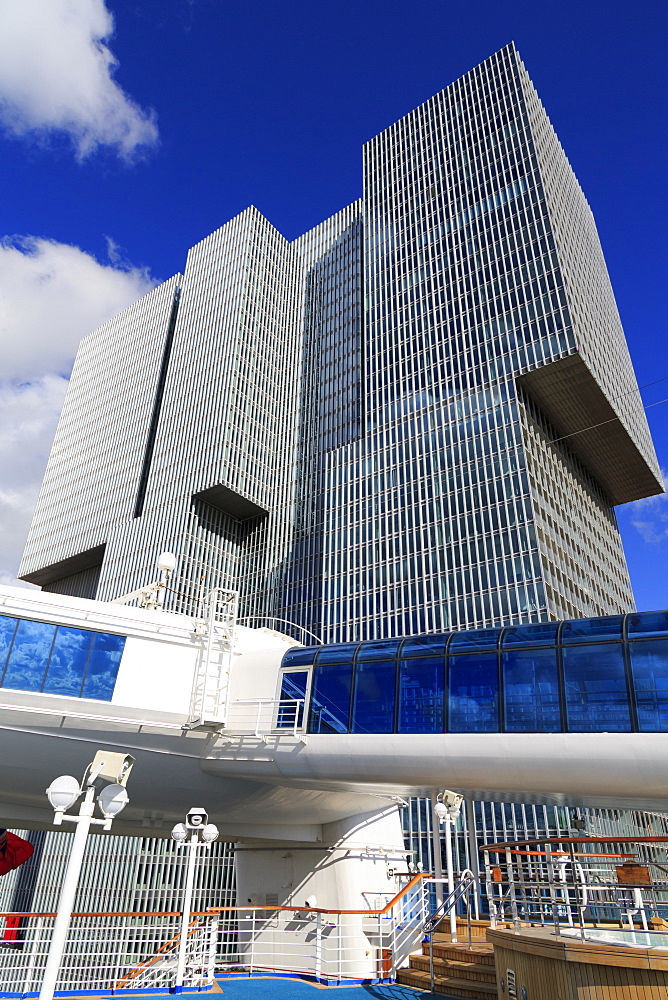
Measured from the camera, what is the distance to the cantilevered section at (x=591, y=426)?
67.4 meters

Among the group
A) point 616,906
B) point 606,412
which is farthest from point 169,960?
point 606,412

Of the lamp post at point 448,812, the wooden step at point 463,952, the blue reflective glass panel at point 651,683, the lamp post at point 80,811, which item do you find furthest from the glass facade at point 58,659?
the blue reflective glass panel at point 651,683

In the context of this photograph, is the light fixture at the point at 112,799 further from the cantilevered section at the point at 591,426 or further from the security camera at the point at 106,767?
the cantilevered section at the point at 591,426

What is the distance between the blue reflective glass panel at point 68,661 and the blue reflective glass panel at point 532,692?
11.7 meters

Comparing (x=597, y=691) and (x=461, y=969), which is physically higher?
(x=597, y=691)

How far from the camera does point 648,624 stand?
1700 centimetres

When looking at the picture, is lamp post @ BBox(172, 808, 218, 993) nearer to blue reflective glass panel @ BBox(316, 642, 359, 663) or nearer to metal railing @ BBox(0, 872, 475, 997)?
metal railing @ BBox(0, 872, 475, 997)

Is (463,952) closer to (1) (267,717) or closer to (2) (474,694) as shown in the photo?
(2) (474,694)

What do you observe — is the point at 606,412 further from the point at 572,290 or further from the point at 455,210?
the point at 455,210

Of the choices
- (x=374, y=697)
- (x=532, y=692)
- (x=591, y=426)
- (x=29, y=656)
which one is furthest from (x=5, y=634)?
(x=591, y=426)

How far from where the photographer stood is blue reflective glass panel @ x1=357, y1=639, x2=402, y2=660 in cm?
2011

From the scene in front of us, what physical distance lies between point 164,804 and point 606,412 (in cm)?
6472

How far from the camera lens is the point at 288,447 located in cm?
9356

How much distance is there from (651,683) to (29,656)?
15999 mm
